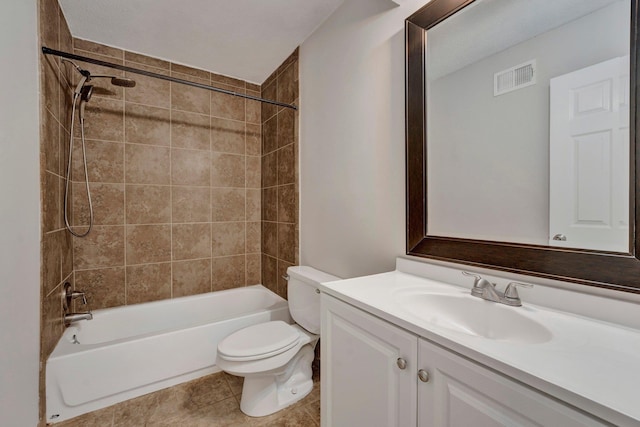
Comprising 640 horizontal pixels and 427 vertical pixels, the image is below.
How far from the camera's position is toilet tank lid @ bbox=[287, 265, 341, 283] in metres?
1.64

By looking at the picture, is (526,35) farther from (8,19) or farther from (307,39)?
(8,19)

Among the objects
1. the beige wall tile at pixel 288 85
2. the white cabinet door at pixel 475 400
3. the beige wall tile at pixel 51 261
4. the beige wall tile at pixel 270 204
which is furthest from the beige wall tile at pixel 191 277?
the white cabinet door at pixel 475 400

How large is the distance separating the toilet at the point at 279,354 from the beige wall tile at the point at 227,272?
967 mm

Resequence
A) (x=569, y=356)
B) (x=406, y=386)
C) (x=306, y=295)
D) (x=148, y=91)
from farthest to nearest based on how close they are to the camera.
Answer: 1. (x=148, y=91)
2. (x=306, y=295)
3. (x=406, y=386)
4. (x=569, y=356)

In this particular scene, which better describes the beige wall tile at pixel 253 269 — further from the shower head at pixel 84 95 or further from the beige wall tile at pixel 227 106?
the shower head at pixel 84 95

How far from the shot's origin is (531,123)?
35.2 inches

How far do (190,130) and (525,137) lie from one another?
239cm

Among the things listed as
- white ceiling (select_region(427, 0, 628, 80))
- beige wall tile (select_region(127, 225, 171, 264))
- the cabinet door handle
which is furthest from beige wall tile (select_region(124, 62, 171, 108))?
the cabinet door handle

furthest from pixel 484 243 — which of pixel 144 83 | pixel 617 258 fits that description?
pixel 144 83

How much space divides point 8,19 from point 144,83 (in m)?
1.17

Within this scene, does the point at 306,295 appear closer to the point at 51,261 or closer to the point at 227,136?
the point at 51,261

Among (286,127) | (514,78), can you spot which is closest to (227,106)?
(286,127)

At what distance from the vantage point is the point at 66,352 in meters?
1.49

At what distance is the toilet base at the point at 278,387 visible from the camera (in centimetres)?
150
